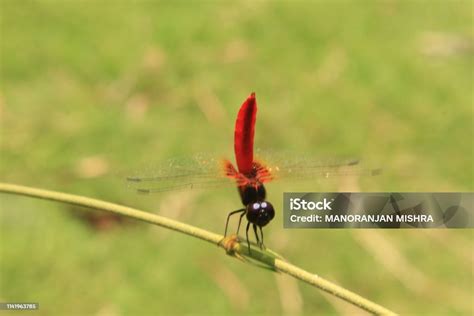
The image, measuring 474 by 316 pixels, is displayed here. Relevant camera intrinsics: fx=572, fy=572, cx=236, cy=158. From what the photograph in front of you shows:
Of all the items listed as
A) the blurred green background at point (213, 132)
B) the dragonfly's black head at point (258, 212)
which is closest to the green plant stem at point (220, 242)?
the dragonfly's black head at point (258, 212)

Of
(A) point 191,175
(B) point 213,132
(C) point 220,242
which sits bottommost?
(C) point 220,242

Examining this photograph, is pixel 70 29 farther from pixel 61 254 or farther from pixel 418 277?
pixel 418 277

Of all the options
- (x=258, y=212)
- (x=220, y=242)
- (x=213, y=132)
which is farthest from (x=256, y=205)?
(x=213, y=132)

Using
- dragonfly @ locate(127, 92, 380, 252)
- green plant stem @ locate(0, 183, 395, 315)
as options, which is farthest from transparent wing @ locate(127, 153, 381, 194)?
green plant stem @ locate(0, 183, 395, 315)

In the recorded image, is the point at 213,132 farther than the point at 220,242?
Yes

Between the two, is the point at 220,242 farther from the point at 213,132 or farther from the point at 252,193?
the point at 213,132

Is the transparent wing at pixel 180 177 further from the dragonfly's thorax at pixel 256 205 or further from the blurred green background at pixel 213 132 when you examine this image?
the blurred green background at pixel 213 132
